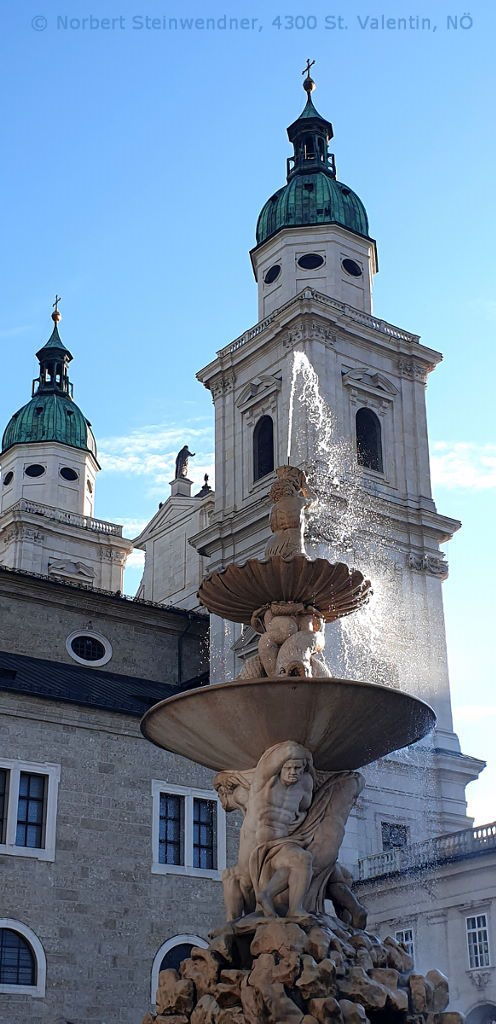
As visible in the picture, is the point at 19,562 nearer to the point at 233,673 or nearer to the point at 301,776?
the point at 233,673

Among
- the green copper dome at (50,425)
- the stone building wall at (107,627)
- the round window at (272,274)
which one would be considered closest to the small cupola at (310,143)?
the round window at (272,274)

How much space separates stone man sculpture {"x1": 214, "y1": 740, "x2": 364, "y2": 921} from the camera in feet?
36.6

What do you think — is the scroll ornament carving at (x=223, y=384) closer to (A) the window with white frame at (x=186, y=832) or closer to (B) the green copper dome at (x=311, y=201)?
(B) the green copper dome at (x=311, y=201)

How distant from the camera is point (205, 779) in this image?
28.6 metres

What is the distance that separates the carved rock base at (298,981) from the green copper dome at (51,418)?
46.0 meters

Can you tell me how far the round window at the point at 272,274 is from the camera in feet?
151

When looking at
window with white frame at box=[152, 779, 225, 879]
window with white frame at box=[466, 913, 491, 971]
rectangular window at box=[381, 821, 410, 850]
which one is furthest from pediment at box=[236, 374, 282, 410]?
window with white frame at box=[466, 913, 491, 971]

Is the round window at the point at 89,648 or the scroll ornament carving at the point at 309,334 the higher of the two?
the scroll ornament carving at the point at 309,334

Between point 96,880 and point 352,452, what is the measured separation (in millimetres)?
17796

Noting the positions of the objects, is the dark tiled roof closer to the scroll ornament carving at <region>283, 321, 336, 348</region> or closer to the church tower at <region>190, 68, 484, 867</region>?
the church tower at <region>190, 68, 484, 867</region>

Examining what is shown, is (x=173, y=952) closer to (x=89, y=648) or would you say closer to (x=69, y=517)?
(x=89, y=648)

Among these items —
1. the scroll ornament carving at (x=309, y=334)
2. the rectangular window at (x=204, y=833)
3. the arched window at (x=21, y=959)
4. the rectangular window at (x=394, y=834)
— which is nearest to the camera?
the arched window at (x=21, y=959)

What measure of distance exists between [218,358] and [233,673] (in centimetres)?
1232

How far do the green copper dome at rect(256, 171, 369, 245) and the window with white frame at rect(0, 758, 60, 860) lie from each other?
25576 mm
